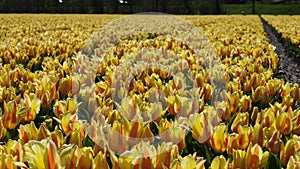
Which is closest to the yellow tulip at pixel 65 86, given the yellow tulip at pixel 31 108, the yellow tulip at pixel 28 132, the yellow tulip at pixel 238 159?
the yellow tulip at pixel 31 108

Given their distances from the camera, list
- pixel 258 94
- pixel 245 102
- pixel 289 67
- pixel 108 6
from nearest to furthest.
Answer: pixel 245 102 → pixel 258 94 → pixel 289 67 → pixel 108 6

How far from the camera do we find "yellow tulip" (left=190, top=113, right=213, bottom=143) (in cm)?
192

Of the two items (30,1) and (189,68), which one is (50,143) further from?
(30,1)

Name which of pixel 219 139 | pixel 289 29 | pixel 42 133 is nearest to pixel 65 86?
pixel 42 133

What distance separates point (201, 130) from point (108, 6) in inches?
1920

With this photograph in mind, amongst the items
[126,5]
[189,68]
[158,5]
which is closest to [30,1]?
[126,5]

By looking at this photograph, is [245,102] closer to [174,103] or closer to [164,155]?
[174,103]

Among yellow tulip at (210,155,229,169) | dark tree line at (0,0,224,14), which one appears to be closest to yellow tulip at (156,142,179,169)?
yellow tulip at (210,155,229,169)

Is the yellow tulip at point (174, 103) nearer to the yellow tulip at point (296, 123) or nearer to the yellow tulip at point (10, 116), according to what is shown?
the yellow tulip at point (296, 123)

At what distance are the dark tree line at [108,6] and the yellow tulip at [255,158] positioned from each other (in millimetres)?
47458

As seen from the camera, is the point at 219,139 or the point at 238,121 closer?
the point at 219,139

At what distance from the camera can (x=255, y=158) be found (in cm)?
162

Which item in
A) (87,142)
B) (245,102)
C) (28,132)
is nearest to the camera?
(28,132)

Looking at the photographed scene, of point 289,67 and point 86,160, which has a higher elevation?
point 86,160
